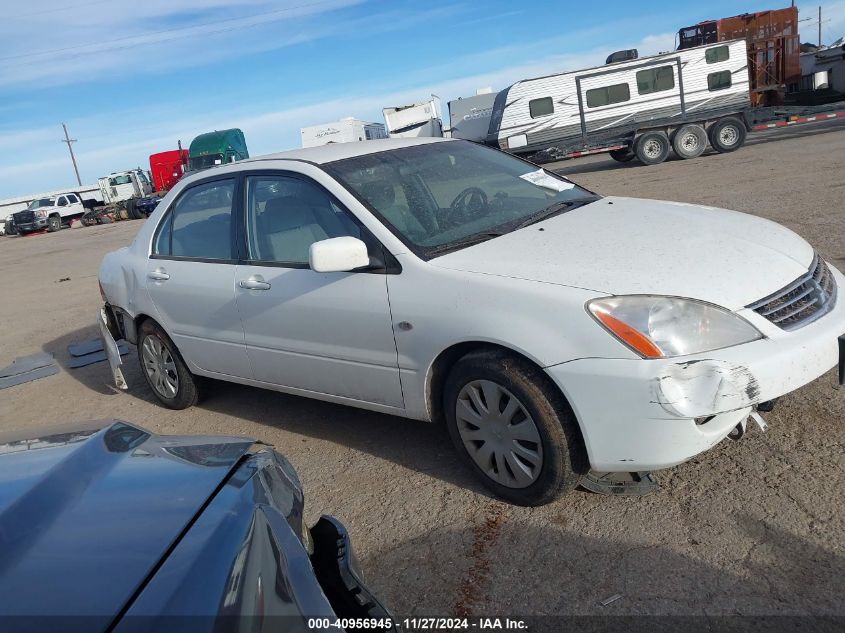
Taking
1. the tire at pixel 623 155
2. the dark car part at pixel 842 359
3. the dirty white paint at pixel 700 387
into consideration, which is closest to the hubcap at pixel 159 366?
the dirty white paint at pixel 700 387

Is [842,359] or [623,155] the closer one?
[842,359]

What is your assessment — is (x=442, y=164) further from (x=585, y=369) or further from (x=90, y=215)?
(x=90, y=215)

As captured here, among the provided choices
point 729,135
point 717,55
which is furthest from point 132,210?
point 729,135

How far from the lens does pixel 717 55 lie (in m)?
20.7

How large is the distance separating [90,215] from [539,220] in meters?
39.9

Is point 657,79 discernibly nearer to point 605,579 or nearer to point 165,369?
point 165,369

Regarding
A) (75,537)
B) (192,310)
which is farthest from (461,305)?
(192,310)

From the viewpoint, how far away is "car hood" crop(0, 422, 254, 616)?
4.79 feet

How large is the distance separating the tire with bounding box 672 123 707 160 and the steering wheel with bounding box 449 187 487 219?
1925 centimetres

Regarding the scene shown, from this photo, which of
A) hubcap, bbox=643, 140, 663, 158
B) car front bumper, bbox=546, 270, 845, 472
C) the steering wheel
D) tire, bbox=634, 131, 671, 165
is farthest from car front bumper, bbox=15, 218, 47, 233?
car front bumper, bbox=546, 270, 845, 472

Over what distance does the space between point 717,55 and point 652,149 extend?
3.11m

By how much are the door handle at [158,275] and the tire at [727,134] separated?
19.8m

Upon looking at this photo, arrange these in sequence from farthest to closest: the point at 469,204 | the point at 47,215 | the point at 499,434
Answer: the point at 47,215
the point at 469,204
the point at 499,434

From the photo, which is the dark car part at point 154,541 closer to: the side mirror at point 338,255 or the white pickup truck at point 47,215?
the side mirror at point 338,255
